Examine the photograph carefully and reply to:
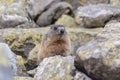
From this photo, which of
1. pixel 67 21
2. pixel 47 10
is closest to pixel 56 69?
pixel 67 21

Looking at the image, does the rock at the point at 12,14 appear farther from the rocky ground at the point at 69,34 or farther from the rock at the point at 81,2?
the rock at the point at 81,2

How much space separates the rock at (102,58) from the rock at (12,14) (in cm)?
918

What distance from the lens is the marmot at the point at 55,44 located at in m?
6.99

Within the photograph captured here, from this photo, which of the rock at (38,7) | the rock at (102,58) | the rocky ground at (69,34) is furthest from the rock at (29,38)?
the rock at (102,58)

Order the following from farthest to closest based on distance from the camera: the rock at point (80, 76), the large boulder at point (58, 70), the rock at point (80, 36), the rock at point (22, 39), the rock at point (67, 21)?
1. the rock at point (67, 21)
2. the rock at point (80, 36)
3. the rock at point (22, 39)
4. the large boulder at point (58, 70)
5. the rock at point (80, 76)

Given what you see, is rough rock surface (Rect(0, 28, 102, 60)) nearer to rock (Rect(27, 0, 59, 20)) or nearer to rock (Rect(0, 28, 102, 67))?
rock (Rect(0, 28, 102, 67))

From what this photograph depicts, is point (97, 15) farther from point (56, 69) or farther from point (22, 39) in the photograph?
point (56, 69)

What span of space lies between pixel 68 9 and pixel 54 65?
8.80 m

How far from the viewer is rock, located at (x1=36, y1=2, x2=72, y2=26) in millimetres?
12953

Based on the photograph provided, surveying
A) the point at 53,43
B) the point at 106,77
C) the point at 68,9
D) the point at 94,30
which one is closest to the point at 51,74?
the point at 106,77

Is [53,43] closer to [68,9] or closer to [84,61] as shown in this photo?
[84,61]

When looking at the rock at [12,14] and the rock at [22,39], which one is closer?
the rock at [22,39]

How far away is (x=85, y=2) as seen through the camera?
44.5 feet

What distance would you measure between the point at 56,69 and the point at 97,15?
704 centimetres
